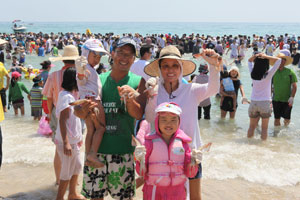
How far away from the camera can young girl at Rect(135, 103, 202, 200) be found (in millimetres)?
2781

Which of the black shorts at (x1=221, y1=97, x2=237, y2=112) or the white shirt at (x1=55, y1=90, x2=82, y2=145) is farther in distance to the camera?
the black shorts at (x1=221, y1=97, x2=237, y2=112)

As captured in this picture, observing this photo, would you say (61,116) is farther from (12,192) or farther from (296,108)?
(296,108)

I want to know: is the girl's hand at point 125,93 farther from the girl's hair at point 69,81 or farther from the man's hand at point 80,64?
the girl's hair at point 69,81

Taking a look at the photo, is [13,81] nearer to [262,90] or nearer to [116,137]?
[262,90]

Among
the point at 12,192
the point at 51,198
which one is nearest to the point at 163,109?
the point at 51,198

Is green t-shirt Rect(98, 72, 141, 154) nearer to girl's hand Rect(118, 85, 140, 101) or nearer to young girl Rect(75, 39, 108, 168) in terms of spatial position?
young girl Rect(75, 39, 108, 168)

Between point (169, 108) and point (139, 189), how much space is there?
2395mm

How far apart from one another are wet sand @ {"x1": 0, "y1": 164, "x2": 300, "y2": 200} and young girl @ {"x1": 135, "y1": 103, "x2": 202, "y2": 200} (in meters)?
1.83

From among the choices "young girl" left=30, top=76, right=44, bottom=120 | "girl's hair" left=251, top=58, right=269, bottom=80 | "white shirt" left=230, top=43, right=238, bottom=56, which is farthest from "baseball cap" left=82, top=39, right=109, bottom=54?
"white shirt" left=230, top=43, right=238, bottom=56

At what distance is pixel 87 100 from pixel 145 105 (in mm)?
502

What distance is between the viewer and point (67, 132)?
3.95 metres

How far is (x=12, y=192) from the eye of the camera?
4.64m

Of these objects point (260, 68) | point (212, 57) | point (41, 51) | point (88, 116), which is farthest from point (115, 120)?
point (41, 51)

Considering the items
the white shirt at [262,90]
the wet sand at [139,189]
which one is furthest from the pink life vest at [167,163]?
the white shirt at [262,90]
